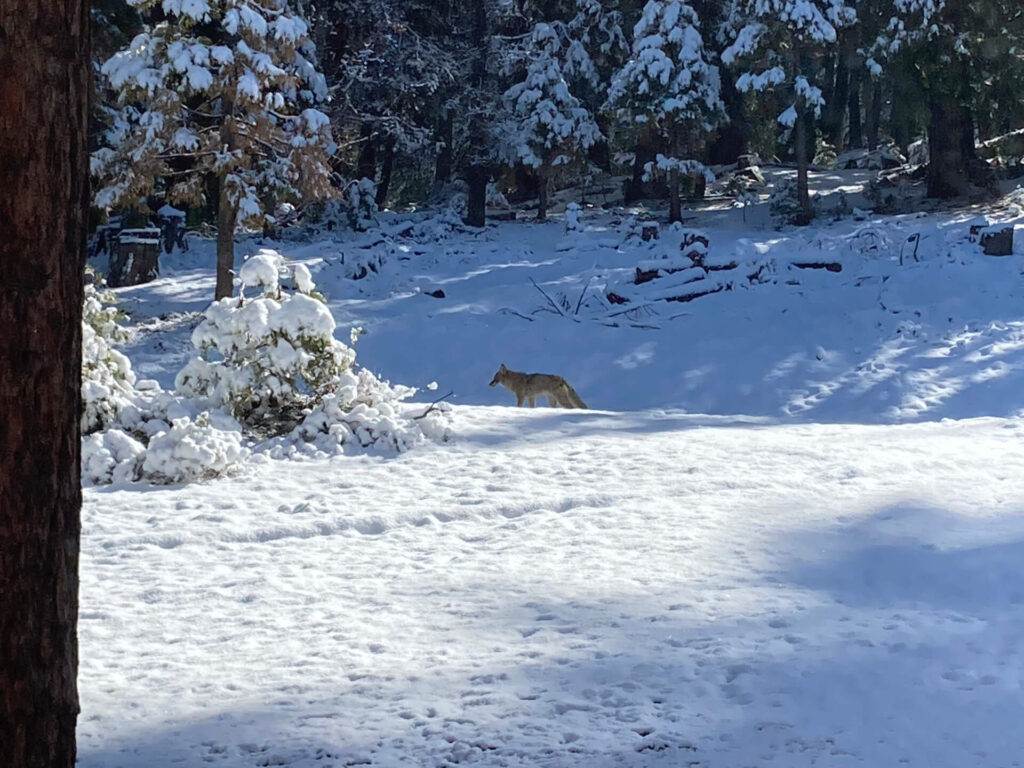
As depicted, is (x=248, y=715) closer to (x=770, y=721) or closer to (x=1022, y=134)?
(x=770, y=721)

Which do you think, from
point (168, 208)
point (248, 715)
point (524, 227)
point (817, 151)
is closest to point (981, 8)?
point (524, 227)

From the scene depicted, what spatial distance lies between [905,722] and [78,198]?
361 centimetres

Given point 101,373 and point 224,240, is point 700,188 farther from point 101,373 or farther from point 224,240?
point 101,373

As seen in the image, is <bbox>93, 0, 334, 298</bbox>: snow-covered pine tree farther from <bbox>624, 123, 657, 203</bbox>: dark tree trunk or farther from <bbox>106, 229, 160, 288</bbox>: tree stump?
<bbox>624, 123, 657, 203</bbox>: dark tree trunk

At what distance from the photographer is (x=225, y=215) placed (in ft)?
66.5

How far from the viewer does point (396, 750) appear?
4422 millimetres

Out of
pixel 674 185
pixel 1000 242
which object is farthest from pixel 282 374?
pixel 674 185

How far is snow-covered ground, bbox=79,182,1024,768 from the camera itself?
179 inches

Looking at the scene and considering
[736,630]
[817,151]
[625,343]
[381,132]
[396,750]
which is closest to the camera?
[396,750]

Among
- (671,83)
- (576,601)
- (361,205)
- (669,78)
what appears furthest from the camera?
(361,205)

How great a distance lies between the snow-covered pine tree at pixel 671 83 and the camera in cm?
2847

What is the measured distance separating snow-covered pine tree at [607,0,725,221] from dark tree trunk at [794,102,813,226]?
205 cm

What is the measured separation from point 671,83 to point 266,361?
20.2m

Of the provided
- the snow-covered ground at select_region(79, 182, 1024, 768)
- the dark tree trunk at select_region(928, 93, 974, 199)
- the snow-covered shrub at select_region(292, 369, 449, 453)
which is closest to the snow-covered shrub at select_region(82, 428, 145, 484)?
the snow-covered ground at select_region(79, 182, 1024, 768)
